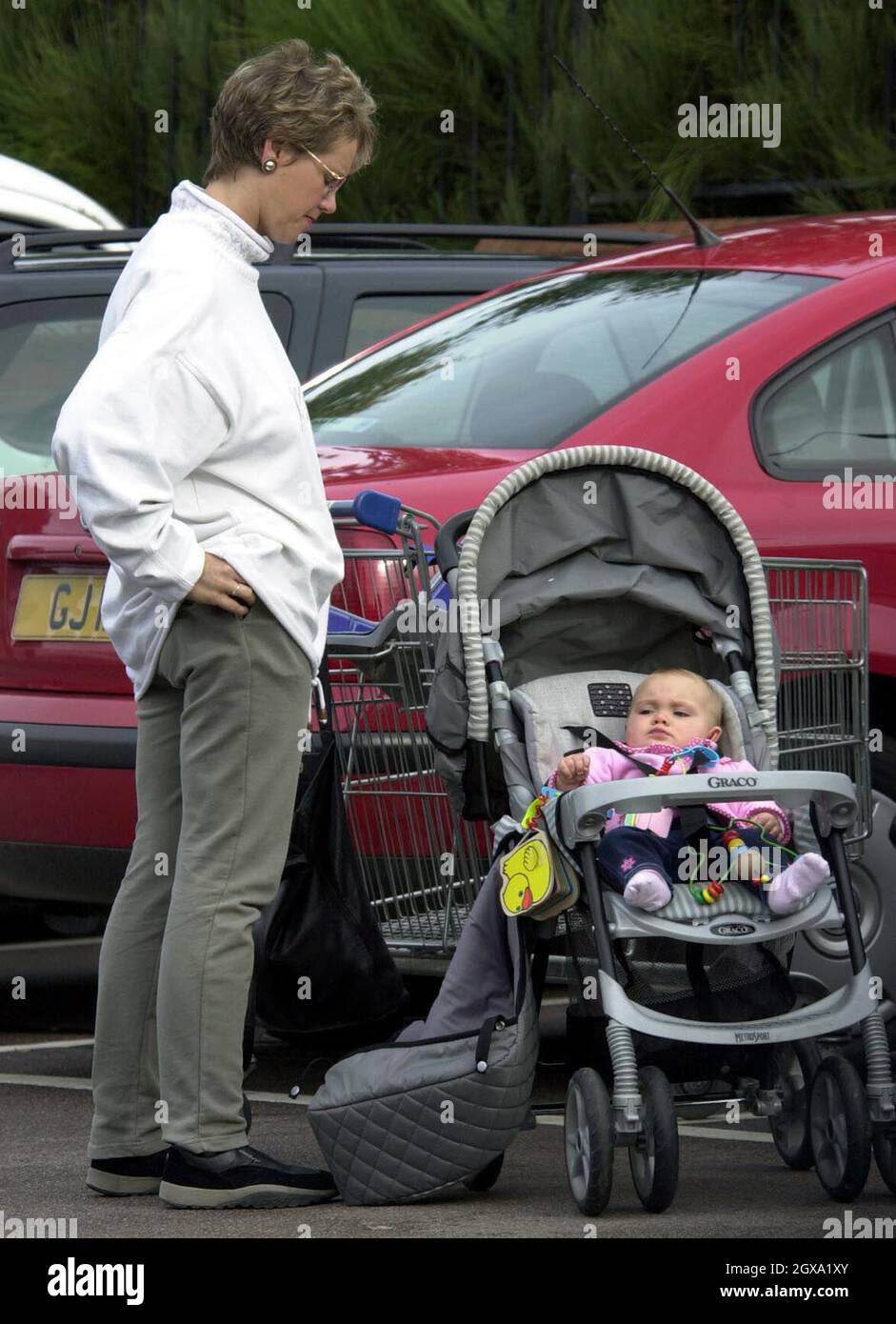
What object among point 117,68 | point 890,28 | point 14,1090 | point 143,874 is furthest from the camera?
point 117,68

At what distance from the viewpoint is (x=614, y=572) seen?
4699 mm

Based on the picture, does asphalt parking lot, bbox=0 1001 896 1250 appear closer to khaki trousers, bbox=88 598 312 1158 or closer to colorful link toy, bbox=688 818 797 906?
khaki trousers, bbox=88 598 312 1158

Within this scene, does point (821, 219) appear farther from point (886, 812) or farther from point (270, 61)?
point (270, 61)

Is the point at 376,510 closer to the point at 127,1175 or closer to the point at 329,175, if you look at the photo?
the point at 329,175

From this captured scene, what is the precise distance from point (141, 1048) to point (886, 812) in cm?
174

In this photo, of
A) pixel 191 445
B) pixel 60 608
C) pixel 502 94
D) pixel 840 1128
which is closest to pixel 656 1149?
pixel 840 1128

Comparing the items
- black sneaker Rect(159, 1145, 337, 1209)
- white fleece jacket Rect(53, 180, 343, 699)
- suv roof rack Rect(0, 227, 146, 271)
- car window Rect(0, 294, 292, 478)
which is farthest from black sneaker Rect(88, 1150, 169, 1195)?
suv roof rack Rect(0, 227, 146, 271)

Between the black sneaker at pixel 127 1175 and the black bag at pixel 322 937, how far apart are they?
0.36 m

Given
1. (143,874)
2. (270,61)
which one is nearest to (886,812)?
(143,874)

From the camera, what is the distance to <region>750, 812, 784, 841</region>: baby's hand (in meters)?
4.27

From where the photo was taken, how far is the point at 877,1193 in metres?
4.29

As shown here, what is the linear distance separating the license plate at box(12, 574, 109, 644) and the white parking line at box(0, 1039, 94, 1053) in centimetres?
122

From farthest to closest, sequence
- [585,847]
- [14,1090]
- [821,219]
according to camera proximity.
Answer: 1. [821,219]
2. [14,1090]
3. [585,847]

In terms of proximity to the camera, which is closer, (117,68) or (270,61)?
(270,61)
